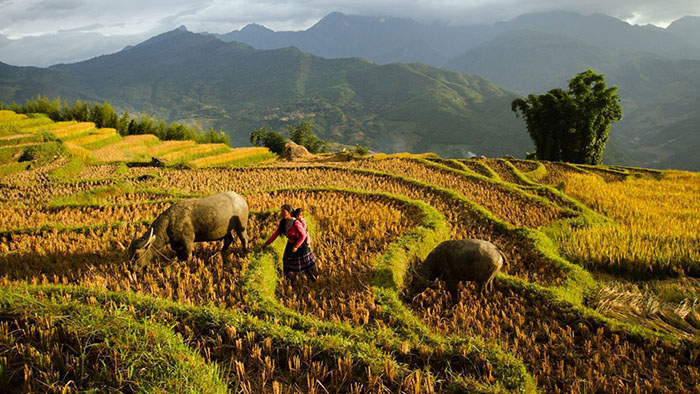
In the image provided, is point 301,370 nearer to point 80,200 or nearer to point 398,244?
point 398,244

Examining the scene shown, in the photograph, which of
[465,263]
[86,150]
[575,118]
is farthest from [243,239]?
[575,118]

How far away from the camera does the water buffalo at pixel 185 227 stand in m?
6.81

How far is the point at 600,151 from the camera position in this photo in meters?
31.5

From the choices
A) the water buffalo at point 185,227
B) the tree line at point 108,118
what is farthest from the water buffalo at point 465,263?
the tree line at point 108,118

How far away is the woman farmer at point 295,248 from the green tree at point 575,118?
2915 centimetres

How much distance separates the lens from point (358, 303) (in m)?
6.32

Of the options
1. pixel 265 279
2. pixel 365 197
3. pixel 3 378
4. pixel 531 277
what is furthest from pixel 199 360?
pixel 365 197

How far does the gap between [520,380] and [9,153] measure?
90.5 feet

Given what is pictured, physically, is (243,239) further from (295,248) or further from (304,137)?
(304,137)

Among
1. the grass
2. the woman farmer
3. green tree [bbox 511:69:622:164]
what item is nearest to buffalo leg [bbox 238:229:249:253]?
the woman farmer

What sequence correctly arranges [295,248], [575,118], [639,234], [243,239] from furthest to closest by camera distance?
[575,118], [639,234], [243,239], [295,248]

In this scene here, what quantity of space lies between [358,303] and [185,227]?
12.9 feet

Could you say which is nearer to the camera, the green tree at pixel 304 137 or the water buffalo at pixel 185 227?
the water buffalo at pixel 185 227

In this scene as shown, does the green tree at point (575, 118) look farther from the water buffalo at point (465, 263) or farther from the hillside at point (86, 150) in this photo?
the water buffalo at point (465, 263)
